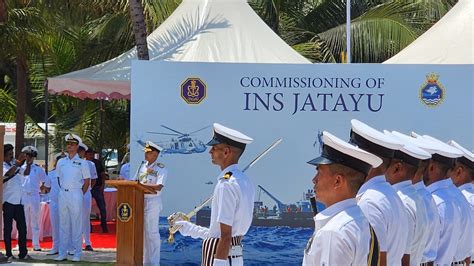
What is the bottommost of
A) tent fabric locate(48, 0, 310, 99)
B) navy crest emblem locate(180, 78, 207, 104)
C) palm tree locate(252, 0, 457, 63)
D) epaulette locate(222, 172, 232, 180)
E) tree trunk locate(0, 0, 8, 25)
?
epaulette locate(222, 172, 232, 180)

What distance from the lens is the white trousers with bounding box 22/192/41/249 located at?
15300 millimetres

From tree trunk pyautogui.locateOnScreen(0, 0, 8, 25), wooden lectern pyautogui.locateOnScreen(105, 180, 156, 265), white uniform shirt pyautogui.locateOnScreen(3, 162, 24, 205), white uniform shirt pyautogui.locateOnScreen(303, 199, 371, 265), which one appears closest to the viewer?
white uniform shirt pyautogui.locateOnScreen(303, 199, 371, 265)

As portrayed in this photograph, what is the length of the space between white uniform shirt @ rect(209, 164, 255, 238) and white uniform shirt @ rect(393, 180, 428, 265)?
117 centimetres

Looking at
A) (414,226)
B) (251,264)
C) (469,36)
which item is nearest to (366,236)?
(414,226)

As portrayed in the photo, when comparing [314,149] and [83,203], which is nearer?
[314,149]

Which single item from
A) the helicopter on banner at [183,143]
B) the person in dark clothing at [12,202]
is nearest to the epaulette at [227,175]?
the helicopter on banner at [183,143]

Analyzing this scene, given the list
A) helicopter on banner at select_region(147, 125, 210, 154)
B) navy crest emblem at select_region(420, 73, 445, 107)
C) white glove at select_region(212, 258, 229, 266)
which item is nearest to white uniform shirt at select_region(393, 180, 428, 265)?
white glove at select_region(212, 258, 229, 266)

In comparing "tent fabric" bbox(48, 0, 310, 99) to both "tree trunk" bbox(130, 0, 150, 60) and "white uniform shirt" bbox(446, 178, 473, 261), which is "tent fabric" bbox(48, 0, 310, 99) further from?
"white uniform shirt" bbox(446, 178, 473, 261)

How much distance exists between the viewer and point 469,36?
14344 mm

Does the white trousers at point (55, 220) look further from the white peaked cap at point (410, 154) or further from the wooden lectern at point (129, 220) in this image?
the white peaked cap at point (410, 154)

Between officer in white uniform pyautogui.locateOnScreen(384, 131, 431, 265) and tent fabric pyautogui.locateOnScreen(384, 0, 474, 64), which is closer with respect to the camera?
officer in white uniform pyautogui.locateOnScreen(384, 131, 431, 265)

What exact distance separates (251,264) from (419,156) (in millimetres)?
6769

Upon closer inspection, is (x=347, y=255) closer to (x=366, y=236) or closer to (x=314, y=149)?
(x=366, y=236)

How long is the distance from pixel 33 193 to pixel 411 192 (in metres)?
10.6
